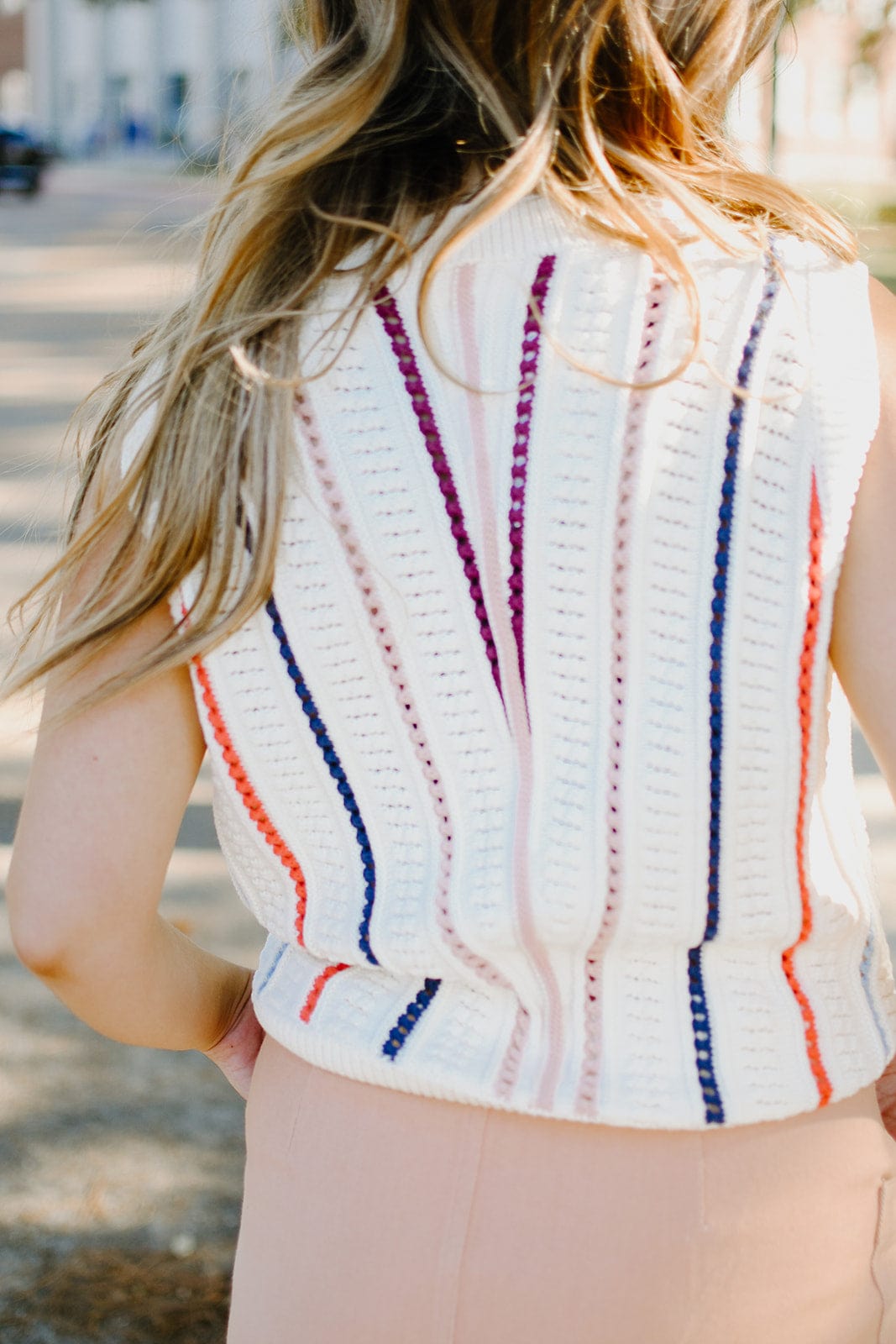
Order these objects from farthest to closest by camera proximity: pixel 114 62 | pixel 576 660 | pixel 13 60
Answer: pixel 13 60 < pixel 114 62 < pixel 576 660

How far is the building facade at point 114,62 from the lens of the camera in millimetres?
43281

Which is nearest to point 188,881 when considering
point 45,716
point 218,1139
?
point 218,1139

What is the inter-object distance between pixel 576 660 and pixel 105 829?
350 mm

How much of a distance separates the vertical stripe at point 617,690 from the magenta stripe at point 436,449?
3.1 inches

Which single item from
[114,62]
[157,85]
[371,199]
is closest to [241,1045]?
[371,199]

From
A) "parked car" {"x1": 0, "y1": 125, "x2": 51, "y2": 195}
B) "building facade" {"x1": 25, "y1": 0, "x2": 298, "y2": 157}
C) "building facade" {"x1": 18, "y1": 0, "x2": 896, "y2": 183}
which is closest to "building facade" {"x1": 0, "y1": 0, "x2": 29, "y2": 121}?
"building facade" {"x1": 18, "y1": 0, "x2": 896, "y2": 183}

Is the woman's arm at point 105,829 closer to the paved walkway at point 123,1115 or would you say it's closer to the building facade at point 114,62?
the paved walkway at point 123,1115

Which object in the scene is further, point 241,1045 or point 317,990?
point 241,1045

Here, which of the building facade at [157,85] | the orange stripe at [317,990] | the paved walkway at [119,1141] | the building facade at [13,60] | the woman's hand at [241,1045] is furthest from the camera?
the building facade at [13,60]

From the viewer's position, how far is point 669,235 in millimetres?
982

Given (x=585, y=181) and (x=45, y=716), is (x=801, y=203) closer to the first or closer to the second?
(x=585, y=181)

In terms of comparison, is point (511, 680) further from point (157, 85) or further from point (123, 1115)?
point (157, 85)

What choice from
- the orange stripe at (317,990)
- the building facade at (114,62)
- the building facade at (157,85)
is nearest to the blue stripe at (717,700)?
the orange stripe at (317,990)

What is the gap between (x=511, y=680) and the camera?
39.1 inches
